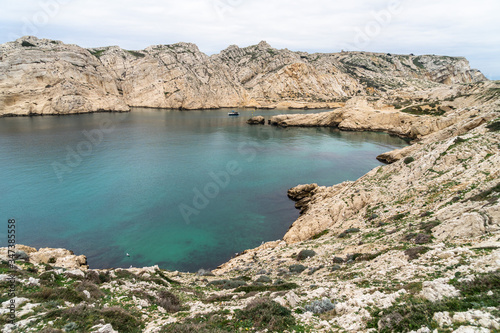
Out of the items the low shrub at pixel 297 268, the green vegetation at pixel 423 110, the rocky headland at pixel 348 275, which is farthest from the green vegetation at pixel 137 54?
the low shrub at pixel 297 268

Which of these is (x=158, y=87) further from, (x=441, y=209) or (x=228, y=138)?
(x=441, y=209)

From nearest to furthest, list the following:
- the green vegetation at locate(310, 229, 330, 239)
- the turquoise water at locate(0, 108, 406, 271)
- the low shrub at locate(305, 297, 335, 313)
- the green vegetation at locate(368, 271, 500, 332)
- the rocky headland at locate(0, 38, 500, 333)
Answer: the green vegetation at locate(368, 271, 500, 332), the rocky headland at locate(0, 38, 500, 333), the low shrub at locate(305, 297, 335, 313), the green vegetation at locate(310, 229, 330, 239), the turquoise water at locate(0, 108, 406, 271)

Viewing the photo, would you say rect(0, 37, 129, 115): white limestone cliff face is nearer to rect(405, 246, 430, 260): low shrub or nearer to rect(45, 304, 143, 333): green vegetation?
rect(45, 304, 143, 333): green vegetation

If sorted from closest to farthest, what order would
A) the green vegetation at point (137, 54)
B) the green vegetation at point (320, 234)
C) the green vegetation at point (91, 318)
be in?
the green vegetation at point (91, 318) < the green vegetation at point (320, 234) < the green vegetation at point (137, 54)

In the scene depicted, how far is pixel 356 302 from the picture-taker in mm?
10609

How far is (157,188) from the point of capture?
141 feet

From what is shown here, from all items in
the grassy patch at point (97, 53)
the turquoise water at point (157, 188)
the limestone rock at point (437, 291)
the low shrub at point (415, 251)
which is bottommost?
the turquoise water at point (157, 188)

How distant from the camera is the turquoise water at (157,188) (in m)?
29.2

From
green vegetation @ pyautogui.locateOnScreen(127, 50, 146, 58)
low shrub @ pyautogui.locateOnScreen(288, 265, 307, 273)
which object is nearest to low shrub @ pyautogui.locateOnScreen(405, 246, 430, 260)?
low shrub @ pyautogui.locateOnScreen(288, 265, 307, 273)

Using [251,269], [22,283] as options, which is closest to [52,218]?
[22,283]

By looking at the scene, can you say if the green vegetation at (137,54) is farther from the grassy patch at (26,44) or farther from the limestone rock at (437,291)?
the limestone rock at (437,291)

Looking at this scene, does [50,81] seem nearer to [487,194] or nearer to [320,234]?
[320,234]

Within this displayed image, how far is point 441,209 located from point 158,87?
174 m

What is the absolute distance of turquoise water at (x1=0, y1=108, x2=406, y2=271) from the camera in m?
29.2
